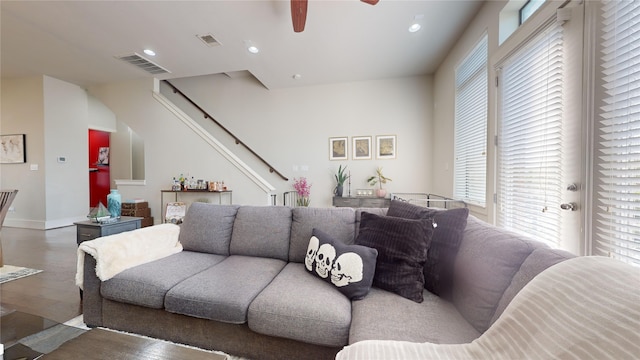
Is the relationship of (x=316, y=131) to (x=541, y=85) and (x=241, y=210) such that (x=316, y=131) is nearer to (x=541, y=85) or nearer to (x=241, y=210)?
(x=241, y=210)

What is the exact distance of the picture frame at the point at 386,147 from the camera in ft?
14.9

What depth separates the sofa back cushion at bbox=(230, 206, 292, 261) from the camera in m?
1.82

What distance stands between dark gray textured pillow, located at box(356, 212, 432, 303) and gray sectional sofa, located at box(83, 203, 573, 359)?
0.06 metres

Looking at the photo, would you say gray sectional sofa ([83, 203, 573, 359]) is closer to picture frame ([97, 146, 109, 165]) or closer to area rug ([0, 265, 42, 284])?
area rug ([0, 265, 42, 284])

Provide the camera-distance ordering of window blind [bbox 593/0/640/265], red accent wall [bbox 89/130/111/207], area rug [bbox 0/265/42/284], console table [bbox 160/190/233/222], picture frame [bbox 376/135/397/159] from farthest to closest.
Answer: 1. red accent wall [bbox 89/130/111/207]
2. picture frame [bbox 376/135/397/159]
3. console table [bbox 160/190/233/222]
4. area rug [bbox 0/265/42/284]
5. window blind [bbox 593/0/640/265]

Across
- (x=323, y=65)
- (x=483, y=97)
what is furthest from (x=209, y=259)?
(x=323, y=65)

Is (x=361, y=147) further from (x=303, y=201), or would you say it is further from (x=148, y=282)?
(x=148, y=282)

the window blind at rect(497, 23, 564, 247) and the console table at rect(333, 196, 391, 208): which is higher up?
the window blind at rect(497, 23, 564, 247)

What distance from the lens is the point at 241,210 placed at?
6.52 ft

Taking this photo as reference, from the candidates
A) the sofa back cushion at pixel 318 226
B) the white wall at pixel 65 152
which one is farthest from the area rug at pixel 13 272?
the sofa back cushion at pixel 318 226

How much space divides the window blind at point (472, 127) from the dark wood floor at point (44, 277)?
3.85 metres

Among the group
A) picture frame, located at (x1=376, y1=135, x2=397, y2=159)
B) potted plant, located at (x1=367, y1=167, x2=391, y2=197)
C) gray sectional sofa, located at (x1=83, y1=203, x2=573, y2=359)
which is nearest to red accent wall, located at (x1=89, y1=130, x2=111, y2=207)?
gray sectional sofa, located at (x1=83, y1=203, x2=573, y2=359)

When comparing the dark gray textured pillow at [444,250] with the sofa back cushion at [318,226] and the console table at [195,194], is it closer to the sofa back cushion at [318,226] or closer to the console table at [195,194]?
the sofa back cushion at [318,226]

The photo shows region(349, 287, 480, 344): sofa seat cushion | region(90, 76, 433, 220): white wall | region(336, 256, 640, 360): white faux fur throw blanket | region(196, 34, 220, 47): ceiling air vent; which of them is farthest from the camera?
region(90, 76, 433, 220): white wall
